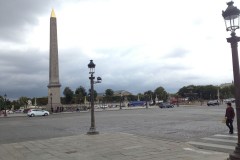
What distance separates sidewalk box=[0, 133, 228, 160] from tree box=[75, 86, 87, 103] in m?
122

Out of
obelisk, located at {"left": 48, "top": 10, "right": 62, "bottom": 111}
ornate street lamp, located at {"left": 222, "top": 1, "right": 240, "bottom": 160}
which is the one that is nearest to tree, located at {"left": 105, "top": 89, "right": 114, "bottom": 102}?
obelisk, located at {"left": 48, "top": 10, "right": 62, "bottom": 111}

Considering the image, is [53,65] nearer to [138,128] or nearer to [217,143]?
[138,128]

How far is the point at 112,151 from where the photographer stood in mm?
13117

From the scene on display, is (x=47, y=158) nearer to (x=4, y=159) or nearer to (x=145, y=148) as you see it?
(x=4, y=159)

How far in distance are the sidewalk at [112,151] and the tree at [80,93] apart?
122 meters

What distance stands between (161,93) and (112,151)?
168 metres

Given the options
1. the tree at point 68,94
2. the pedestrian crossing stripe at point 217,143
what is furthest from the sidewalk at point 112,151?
the tree at point 68,94

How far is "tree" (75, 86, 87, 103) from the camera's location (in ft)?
452

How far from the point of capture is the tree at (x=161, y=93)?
6993 inches

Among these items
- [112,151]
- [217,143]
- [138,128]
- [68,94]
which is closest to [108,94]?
[68,94]

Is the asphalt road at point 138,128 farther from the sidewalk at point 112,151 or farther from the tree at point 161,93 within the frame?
the tree at point 161,93

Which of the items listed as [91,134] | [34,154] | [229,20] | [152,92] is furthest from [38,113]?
[152,92]

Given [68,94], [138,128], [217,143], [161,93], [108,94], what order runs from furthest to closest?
[161,93] < [108,94] < [68,94] < [138,128] < [217,143]

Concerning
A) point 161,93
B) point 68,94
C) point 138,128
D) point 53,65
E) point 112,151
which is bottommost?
point 112,151
